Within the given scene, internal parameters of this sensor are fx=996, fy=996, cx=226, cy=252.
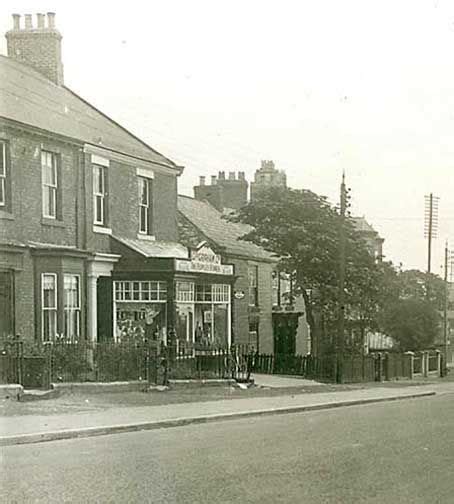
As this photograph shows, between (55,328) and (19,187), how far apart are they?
3677 mm

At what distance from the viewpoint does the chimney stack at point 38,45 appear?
29.0m

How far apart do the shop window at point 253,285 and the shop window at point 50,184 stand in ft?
65.1

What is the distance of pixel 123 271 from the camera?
27.7 metres

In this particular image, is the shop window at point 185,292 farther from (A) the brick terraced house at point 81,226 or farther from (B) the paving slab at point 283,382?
(B) the paving slab at point 283,382

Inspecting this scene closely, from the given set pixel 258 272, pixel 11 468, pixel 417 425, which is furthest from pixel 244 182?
pixel 11 468

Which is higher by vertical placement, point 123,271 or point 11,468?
point 123,271

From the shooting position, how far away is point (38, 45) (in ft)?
96.1

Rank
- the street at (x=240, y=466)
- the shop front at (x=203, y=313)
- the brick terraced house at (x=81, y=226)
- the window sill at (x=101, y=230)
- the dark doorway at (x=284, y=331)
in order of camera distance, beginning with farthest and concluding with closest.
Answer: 1. the dark doorway at (x=284, y=331)
2. the shop front at (x=203, y=313)
3. the window sill at (x=101, y=230)
4. the brick terraced house at (x=81, y=226)
5. the street at (x=240, y=466)

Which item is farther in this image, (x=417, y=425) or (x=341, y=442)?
(x=417, y=425)

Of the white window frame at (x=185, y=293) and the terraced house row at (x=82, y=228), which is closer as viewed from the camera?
the terraced house row at (x=82, y=228)

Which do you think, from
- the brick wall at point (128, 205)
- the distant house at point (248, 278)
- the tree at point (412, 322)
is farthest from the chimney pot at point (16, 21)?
the tree at point (412, 322)

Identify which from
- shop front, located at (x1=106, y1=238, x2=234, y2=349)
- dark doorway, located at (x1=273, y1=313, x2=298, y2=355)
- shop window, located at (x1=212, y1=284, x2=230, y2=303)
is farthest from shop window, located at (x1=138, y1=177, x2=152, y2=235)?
dark doorway, located at (x1=273, y1=313, x2=298, y2=355)

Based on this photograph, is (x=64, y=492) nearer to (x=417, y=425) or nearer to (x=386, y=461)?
(x=386, y=461)

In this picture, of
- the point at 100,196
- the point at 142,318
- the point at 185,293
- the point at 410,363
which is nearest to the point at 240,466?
the point at 142,318
